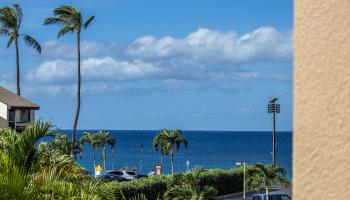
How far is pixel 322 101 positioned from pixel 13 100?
73.5 metres

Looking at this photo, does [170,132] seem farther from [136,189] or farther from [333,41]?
[333,41]

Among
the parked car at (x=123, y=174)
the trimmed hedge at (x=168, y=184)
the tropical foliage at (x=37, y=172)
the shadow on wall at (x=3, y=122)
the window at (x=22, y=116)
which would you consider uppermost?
the window at (x=22, y=116)

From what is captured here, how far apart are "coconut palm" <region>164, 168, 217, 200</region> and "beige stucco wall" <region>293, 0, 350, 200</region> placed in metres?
27.7

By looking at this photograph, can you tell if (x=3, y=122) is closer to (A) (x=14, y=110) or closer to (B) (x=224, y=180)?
(A) (x=14, y=110)

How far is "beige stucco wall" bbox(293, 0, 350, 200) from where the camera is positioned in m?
1.44

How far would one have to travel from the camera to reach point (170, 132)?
349 ft

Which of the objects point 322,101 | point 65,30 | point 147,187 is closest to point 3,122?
point 65,30

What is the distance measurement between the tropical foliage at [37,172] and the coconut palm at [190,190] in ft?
61.3

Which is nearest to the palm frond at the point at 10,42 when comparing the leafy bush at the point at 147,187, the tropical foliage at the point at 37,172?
the leafy bush at the point at 147,187

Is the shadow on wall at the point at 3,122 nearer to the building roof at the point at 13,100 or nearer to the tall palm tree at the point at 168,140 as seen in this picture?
the building roof at the point at 13,100

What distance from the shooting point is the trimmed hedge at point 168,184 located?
121ft

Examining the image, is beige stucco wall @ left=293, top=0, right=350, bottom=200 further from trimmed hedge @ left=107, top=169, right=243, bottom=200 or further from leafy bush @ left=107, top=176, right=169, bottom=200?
leafy bush @ left=107, top=176, right=169, bottom=200

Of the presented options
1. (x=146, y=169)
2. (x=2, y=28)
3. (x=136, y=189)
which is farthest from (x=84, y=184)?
(x=146, y=169)

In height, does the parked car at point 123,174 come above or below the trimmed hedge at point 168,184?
below
